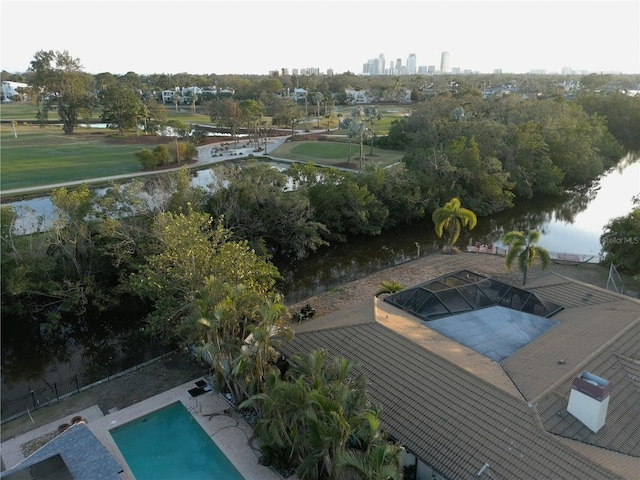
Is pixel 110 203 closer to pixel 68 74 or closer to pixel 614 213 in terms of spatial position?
pixel 614 213

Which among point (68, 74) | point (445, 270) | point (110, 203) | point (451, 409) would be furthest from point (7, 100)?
point (451, 409)

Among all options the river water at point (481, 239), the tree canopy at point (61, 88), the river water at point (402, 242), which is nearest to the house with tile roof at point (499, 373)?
the river water at point (481, 239)

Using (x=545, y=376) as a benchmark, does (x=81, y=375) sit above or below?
below

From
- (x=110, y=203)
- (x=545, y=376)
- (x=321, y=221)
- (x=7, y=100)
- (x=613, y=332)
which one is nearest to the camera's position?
(x=545, y=376)

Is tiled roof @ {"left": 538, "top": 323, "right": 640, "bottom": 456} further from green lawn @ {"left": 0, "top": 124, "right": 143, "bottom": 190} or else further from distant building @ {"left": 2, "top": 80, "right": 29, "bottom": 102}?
distant building @ {"left": 2, "top": 80, "right": 29, "bottom": 102}

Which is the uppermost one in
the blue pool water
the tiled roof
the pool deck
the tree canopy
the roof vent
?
the tree canopy

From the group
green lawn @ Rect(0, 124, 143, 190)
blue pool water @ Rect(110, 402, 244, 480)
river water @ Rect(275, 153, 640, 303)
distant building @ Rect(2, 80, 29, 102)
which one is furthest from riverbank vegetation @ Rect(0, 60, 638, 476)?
distant building @ Rect(2, 80, 29, 102)

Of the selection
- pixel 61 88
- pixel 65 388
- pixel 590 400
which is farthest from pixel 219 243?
pixel 61 88
